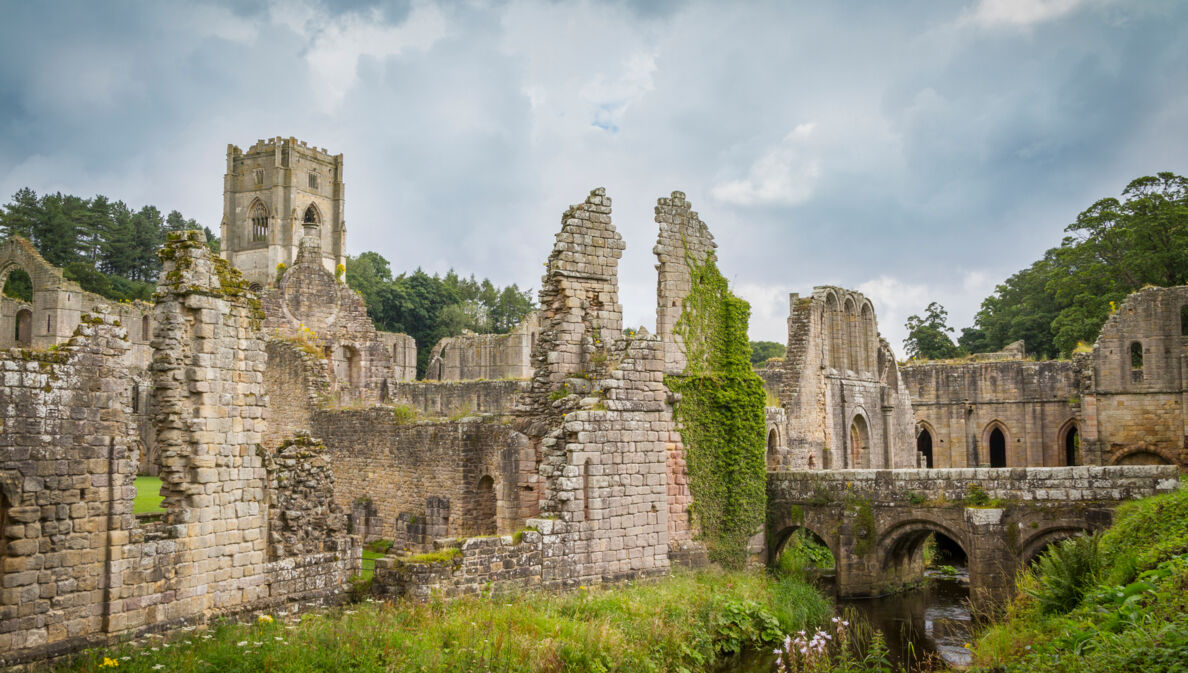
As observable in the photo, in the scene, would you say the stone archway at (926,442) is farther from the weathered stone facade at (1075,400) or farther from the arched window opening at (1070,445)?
the arched window opening at (1070,445)

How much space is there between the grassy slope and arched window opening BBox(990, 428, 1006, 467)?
25.3m

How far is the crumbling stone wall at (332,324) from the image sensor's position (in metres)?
27.6

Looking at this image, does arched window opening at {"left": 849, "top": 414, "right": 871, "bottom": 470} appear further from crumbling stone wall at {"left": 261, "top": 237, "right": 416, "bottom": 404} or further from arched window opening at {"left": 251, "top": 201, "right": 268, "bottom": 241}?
arched window opening at {"left": 251, "top": 201, "right": 268, "bottom": 241}

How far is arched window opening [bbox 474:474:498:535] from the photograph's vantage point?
18.4 meters

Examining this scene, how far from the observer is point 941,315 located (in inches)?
2180

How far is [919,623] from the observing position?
17141mm

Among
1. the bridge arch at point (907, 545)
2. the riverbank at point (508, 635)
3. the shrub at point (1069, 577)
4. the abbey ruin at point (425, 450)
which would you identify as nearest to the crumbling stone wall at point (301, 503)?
the abbey ruin at point (425, 450)

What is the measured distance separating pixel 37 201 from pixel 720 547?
60381 millimetres

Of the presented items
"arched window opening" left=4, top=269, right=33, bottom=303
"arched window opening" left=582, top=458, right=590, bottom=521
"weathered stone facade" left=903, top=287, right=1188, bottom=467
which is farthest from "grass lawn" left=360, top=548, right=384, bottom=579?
"arched window opening" left=4, top=269, right=33, bottom=303

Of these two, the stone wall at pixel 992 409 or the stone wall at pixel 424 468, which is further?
the stone wall at pixel 992 409

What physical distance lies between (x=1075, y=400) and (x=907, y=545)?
55.5 feet

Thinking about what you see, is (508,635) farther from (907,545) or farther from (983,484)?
(907,545)

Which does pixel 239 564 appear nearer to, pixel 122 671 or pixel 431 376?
pixel 122 671

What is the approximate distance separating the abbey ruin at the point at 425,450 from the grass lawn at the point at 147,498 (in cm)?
100
